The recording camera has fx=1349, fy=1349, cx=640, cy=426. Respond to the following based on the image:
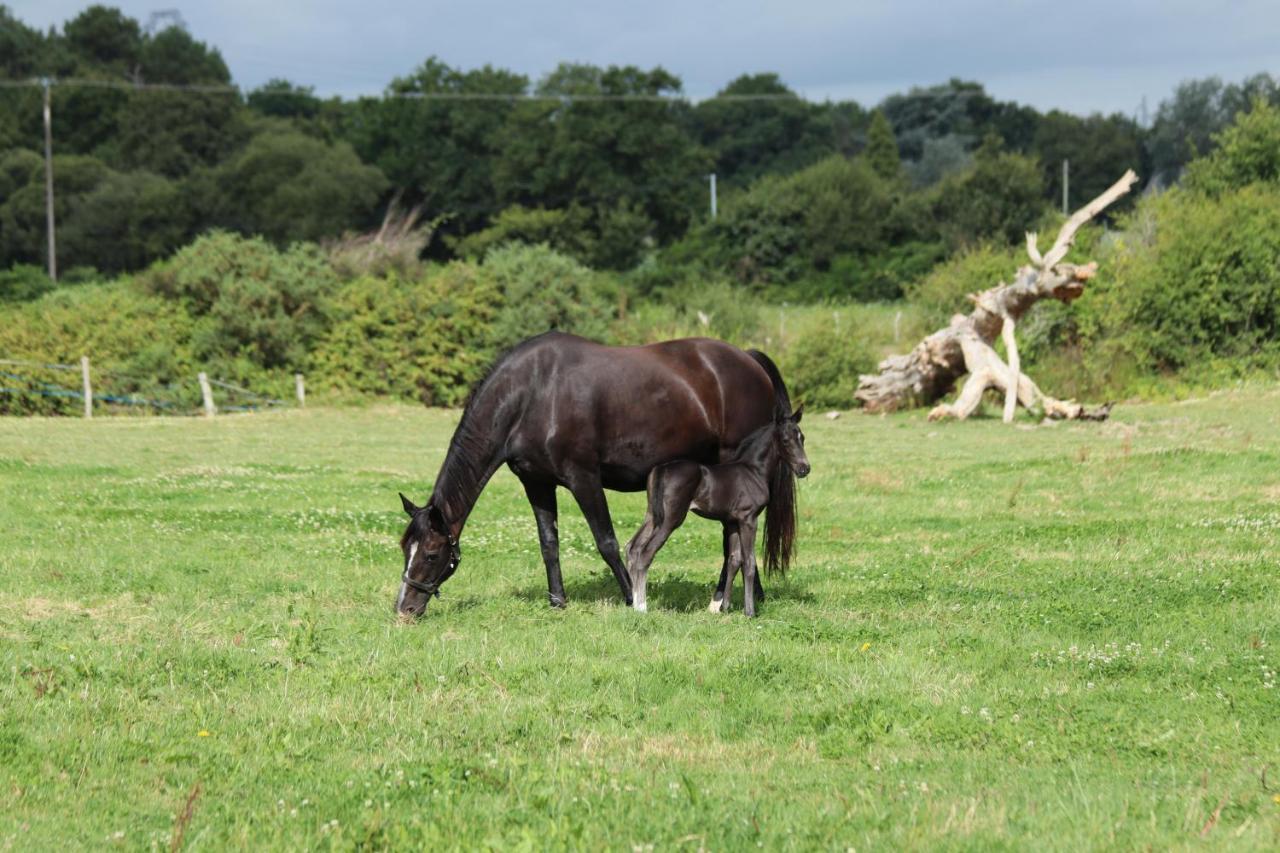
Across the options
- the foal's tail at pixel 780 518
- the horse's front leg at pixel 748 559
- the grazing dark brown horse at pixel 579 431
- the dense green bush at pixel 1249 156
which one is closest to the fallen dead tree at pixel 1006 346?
the dense green bush at pixel 1249 156

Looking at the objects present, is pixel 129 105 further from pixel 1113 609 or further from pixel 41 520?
pixel 1113 609

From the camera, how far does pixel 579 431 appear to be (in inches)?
431

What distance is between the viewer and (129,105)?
84.1m

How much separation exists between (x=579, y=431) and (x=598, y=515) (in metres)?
0.73

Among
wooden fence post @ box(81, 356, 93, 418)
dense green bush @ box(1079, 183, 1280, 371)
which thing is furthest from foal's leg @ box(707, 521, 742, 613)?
wooden fence post @ box(81, 356, 93, 418)

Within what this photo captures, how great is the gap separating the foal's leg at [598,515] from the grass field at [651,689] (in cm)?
62

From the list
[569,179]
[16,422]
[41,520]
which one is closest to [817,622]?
[41,520]

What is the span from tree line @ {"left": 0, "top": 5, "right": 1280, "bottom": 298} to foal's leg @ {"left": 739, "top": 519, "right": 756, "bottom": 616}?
190 ft

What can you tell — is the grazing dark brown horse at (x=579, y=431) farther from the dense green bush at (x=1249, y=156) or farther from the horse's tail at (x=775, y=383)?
the dense green bush at (x=1249, y=156)

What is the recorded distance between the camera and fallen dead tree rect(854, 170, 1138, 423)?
99.4ft

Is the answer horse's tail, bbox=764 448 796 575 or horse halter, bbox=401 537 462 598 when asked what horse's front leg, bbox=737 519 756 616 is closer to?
horse's tail, bbox=764 448 796 575

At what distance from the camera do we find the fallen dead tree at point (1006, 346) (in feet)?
99.4

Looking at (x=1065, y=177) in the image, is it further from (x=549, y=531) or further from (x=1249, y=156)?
(x=549, y=531)

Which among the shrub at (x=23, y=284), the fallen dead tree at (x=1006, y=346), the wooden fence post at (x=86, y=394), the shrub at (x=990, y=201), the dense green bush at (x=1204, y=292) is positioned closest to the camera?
the fallen dead tree at (x=1006, y=346)
